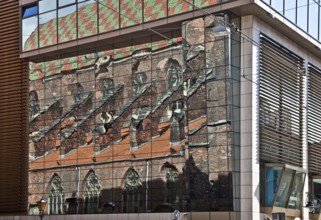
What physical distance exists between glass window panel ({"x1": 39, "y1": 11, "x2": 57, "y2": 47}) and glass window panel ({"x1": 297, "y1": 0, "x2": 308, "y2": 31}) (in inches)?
554

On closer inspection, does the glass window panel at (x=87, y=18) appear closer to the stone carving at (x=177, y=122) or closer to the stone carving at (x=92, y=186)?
the stone carving at (x=177, y=122)

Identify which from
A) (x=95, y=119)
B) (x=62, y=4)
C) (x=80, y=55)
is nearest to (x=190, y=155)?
(x=95, y=119)

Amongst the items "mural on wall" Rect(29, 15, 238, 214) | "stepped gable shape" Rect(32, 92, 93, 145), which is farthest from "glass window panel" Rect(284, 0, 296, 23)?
"stepped gable shape" Rect(32, 92, 93, 145)

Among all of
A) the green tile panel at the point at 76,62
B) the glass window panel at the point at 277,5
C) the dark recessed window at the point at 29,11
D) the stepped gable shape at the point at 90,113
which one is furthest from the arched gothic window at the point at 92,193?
the glass window panel at the point at 277,5

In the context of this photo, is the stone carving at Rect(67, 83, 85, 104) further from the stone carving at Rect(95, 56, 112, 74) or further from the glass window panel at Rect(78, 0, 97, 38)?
the glass window panel at Rect(78, 0, 97, 38)

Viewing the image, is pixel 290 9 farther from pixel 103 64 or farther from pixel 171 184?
pixel 171 184

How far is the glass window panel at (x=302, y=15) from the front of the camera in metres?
36.3

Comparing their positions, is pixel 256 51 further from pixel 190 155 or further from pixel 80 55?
pixel 80 55

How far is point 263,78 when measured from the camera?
34125mm

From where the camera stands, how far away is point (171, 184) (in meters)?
34.4

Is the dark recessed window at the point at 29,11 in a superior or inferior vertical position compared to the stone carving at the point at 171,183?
superior

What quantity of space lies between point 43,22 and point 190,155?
13.8m

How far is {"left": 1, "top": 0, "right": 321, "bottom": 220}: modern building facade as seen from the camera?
33000mm

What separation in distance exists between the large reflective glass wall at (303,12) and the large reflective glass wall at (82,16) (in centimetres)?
362
